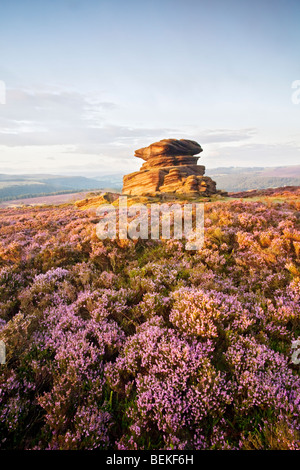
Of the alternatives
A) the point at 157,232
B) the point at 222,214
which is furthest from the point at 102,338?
the point at 222,214

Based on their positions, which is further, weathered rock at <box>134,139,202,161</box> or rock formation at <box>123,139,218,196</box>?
weathered rock at <box>134,139,202,161</box>

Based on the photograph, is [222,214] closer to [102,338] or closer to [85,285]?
[85,285]

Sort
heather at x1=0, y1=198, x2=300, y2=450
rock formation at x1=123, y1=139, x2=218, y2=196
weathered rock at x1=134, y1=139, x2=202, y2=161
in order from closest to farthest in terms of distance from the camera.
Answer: heather at x1=0, y1=198, x2=300, y2=450 → rock formation at x1=123, y1=139, x2=218, y2=196 → weathered rock at x1=134, y1=139, x2=202, y2=161

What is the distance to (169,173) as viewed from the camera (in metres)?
37.5

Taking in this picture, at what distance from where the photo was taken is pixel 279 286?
4676 millimetres

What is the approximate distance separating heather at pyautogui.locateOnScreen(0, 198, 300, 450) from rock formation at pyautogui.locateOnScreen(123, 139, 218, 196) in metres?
25.8

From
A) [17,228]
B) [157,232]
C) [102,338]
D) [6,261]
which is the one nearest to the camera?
[102,338]

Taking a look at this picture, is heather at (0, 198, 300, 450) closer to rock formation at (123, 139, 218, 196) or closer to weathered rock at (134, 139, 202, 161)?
rock formation at (123, 139, 218, 196)

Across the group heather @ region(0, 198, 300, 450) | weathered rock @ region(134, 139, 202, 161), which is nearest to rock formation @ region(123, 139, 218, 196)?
weathered rock @ region(134, 139, 202, 161)

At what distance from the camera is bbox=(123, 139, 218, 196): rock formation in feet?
104

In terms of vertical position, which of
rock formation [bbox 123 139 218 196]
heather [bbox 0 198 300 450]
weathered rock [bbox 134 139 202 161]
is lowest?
heather [bbox 0 198 300 450]

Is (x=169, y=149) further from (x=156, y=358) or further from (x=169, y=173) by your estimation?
(x=156, y=358)

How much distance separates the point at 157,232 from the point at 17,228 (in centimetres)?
841
